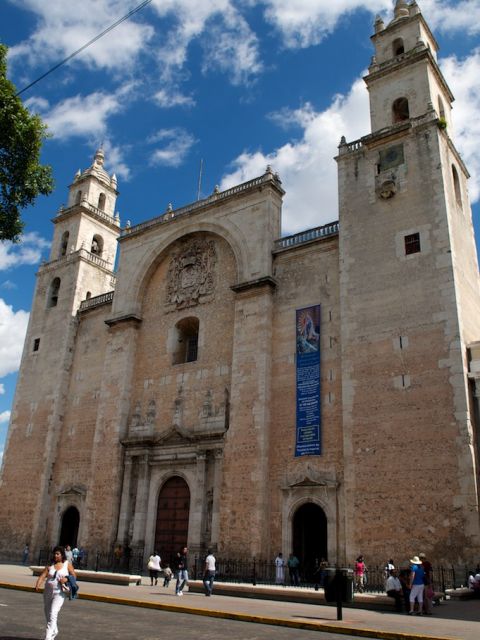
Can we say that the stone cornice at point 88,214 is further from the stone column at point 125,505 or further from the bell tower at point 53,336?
the stone column at point 125,505

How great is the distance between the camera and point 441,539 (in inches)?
634

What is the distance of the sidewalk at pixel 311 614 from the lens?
9023 mm

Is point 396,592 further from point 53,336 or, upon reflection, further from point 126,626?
point 53,336

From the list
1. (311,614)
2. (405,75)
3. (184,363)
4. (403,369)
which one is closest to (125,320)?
(184,363)

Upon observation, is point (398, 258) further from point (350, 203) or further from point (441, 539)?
point (441, 539)

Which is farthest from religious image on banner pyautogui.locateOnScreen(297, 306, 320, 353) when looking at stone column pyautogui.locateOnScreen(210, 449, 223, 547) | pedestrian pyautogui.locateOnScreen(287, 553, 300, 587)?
pedestrian pyautogui.locateOnScreen(287, 553, 300, 587)

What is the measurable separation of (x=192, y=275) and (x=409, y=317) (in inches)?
440

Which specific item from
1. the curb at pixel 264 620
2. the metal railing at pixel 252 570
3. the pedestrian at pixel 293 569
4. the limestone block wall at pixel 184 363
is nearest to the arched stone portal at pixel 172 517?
the metal railing at pixel 252 570

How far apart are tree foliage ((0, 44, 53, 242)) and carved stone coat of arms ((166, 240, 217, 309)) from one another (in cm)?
1097

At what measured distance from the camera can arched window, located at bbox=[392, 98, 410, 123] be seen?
23672 mm

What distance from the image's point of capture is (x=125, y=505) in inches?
944

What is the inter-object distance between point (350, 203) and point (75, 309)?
16.0m

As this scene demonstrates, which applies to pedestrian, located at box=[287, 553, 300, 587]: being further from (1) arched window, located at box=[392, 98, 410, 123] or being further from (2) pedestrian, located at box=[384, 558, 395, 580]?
(1) arched window, located at box=[392, 98, 410, 123]

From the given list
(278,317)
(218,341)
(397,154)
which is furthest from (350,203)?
(218,341)
